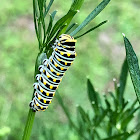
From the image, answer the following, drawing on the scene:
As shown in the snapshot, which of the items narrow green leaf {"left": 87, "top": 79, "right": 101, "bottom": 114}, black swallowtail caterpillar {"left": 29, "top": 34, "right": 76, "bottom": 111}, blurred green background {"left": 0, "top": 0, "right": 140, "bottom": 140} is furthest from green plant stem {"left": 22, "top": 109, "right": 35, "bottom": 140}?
blurred green background {"left": 0, "top": 0, "right": 140, "bottom": 140}

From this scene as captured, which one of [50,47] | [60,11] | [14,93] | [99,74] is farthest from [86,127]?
[60,11]

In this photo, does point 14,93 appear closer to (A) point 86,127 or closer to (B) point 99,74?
(B) point 99,74

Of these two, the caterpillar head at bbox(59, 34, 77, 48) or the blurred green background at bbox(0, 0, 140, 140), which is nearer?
the caterpillar head at bbox(59, 34, 77, 48)

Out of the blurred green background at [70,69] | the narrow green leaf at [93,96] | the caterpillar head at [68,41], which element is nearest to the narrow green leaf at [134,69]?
the caterpillar head at [68,41]

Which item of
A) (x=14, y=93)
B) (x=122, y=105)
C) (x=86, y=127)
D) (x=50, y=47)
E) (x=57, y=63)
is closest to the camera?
(x=50, y=47)

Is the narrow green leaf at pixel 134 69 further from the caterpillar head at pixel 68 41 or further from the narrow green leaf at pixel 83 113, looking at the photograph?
the narrow green leaf at pixel 83 113

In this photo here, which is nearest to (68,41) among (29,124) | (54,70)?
(54,70)

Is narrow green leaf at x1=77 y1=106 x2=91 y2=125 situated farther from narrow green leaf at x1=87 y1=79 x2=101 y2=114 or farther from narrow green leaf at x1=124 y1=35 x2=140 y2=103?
narrow green leaf at x1=124 y1=35 x2=140 y2=103

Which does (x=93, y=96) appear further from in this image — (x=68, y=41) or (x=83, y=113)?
(x=68, y=41)

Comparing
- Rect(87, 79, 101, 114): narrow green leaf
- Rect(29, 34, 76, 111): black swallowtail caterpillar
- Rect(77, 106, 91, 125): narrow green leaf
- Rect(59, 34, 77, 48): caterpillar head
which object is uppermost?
Rect(59, 34, 77, 48): caterpillar head
